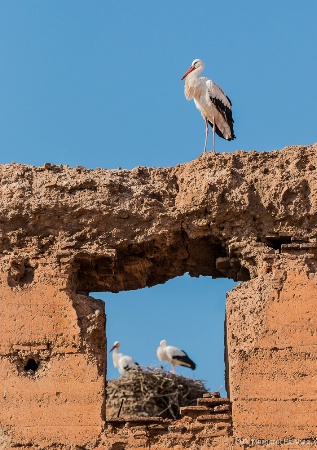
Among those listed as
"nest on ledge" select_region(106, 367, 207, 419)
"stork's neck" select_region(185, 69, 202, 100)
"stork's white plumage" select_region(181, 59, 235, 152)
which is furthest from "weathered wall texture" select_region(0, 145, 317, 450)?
"nest on ledge" select_region(106, 367, 207, 419)

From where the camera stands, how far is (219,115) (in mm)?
16016

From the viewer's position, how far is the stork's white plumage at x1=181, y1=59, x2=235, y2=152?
16.0 m

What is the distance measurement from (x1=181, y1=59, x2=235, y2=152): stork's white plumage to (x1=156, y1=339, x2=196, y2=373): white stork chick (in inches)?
149

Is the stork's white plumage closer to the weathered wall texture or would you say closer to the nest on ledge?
the weathered wall texture

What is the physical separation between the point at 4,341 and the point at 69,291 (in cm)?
75

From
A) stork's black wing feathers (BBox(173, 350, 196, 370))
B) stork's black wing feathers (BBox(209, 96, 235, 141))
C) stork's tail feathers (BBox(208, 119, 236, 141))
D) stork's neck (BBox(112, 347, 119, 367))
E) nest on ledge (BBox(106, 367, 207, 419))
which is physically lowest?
nest on ledge (BBox(106, 367, 207, 419))

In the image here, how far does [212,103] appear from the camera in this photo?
1612 cm

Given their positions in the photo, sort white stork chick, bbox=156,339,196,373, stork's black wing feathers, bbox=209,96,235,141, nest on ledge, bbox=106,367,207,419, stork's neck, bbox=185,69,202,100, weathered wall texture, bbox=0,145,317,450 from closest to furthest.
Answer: weathered wall texture, bbox=0,145,317,450 → stork's black wing feathers, bbox=209,96,235,141 → stork's neck, bbox=185,69,202,100 → nest on ledge, bbox=106,367,207,419 → white stork chick, bbox=156,339,196,373

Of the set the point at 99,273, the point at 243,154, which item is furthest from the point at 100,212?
the point at 243,154

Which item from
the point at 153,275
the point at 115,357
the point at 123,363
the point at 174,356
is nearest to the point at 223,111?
the point at 153,275

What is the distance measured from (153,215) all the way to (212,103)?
107 inches

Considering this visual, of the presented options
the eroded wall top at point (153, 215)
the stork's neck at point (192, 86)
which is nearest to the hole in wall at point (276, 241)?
the eroded wall top at point (153, 215)

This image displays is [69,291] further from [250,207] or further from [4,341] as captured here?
[250,207]

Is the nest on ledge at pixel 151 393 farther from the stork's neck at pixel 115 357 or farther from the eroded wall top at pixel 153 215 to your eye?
the eroded wall top at pixel 153 215
